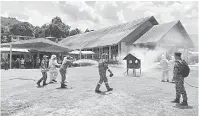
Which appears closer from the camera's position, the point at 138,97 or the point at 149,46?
the point at 138,97

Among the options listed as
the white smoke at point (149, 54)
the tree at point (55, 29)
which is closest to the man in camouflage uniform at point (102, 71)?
the white smoke at point (149, 54)

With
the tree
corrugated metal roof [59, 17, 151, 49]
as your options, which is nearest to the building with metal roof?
corrugated metal roof [59, 17, 151, 49]

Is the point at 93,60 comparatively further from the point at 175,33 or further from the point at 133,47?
the point at 175,33

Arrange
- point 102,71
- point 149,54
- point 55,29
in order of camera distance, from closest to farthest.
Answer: point 102,71 → point 149,54 → point 55,29

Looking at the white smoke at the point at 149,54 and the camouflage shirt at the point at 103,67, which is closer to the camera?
the camouflage shirt at the point at 103,67

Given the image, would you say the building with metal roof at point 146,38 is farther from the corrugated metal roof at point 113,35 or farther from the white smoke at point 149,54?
the white smoke at point 149,54

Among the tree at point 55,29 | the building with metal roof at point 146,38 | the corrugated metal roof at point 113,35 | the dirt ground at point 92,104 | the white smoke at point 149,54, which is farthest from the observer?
the tree at point 55,29

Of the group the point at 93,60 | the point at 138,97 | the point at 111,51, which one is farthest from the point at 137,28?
the point at 138,97

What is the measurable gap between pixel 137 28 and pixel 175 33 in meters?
4.87

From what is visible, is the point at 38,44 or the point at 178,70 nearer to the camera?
the point at 178,70

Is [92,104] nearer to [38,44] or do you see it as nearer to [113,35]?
[38,44]

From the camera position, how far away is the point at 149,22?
105 feet

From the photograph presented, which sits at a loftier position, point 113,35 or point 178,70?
point 113,35

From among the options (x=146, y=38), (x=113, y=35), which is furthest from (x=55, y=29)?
(x=146, y=38)
